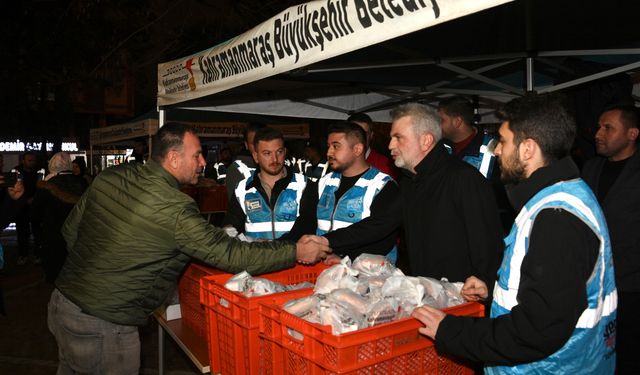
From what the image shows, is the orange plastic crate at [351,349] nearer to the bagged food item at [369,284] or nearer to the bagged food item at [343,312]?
the bagged food item at [343,312]

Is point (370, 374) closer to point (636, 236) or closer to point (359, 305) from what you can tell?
point (359, 305)

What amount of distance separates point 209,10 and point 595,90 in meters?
14.5

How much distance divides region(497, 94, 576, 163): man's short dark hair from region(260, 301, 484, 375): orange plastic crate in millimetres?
739

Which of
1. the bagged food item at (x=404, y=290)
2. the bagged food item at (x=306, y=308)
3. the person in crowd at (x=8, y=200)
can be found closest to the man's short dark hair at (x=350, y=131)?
the bagged food item at (x=404, y=290)

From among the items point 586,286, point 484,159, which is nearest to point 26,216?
point 484,159

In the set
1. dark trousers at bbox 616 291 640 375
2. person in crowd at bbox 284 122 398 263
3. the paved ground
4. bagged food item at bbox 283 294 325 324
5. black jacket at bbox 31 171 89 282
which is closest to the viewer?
bagged food item at bbox 283 294 325 324

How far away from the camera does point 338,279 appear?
7.41 ft

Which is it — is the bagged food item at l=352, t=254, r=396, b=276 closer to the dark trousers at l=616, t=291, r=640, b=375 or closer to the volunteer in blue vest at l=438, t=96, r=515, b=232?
the dark trousers at l=616, t=291, r=640, b=375

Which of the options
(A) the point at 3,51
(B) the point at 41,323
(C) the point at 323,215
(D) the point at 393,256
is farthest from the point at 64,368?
(A) the point at 3,51

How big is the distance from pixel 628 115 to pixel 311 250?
A: 2.53 m

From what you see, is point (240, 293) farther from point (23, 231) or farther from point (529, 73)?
point (23, 231)

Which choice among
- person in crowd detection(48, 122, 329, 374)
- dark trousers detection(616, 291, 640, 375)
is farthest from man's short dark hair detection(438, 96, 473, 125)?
person in crowd detection(48, 122, 329, 374)

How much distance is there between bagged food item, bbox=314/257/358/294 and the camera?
87.7 inches

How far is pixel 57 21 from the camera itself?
51.5ft
